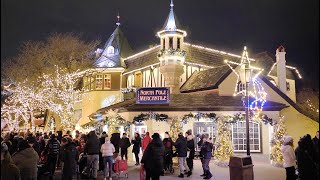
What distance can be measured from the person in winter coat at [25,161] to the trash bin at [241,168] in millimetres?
5820

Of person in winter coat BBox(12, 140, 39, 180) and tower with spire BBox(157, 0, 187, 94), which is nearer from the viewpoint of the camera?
person in winter coat BBox(12, 140, 39, 180)

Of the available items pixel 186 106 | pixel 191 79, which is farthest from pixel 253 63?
pixel 186 106

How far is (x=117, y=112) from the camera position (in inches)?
855

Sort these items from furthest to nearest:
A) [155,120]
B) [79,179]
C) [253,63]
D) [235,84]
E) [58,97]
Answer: [253,63] < [58,97] < [235,84] < [155,120] < [79,179]

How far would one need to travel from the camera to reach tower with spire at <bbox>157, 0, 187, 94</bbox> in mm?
27359

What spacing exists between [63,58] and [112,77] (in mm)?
4778

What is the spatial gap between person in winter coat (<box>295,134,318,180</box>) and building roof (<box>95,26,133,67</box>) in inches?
1053

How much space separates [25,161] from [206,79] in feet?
62.1

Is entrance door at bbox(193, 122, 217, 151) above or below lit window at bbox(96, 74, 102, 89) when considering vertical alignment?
below

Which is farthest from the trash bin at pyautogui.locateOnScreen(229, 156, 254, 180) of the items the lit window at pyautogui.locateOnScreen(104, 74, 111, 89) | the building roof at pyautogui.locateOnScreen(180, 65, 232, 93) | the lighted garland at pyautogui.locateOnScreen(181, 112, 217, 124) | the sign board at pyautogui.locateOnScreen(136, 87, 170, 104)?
the lit window at pyautogui.locateOnScreen(104, 74, 111, 89)

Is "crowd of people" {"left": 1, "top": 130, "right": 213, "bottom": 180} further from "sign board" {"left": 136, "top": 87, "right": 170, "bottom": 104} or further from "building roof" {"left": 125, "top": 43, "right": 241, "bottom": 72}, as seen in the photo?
"building roof" {"left": 125, "top": 43, "right": 241, "bottom": 72}

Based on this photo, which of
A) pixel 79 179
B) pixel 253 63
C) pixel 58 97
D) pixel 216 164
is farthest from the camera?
pixel 253 63

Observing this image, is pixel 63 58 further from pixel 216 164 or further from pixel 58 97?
pixel 216 164

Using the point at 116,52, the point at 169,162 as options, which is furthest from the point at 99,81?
the point at 169,162
